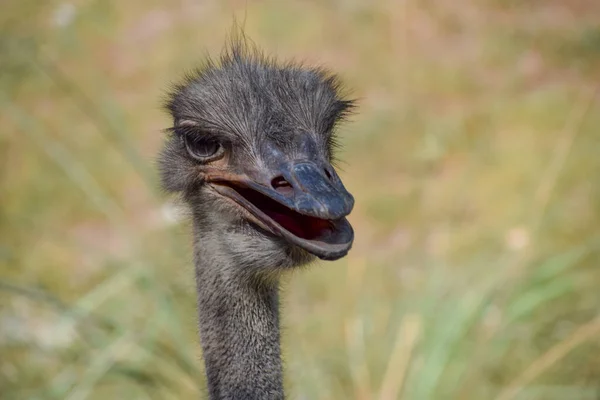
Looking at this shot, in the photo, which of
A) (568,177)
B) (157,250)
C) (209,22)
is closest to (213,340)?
(157,250)

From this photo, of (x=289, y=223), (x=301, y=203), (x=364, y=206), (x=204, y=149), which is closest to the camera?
(x=301, y=203)

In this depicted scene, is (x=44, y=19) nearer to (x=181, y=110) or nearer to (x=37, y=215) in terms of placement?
(x=37, y=215)

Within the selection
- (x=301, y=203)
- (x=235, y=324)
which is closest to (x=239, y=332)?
(x=235, y=324)

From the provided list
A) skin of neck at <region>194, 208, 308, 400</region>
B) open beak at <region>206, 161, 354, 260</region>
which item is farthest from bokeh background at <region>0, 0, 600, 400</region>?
open beak at <region>206, 161, 354, 260</region>

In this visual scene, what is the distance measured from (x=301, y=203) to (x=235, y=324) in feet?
1.34

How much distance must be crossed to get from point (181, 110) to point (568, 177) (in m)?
3.38

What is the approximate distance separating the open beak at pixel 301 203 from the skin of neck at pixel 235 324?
10cm

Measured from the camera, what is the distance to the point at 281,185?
157 cm

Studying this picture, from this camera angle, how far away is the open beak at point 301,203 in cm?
145

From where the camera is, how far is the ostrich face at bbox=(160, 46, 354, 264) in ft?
4.94

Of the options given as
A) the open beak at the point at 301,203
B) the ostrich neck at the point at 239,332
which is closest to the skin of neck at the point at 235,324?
the ostrich neck at the point at 239,332

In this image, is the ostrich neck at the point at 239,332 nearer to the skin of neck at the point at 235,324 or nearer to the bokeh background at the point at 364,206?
the skin of neck at the point at 235,324

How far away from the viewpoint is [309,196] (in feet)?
4.83

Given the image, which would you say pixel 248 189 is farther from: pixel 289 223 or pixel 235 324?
pixel 235 324
